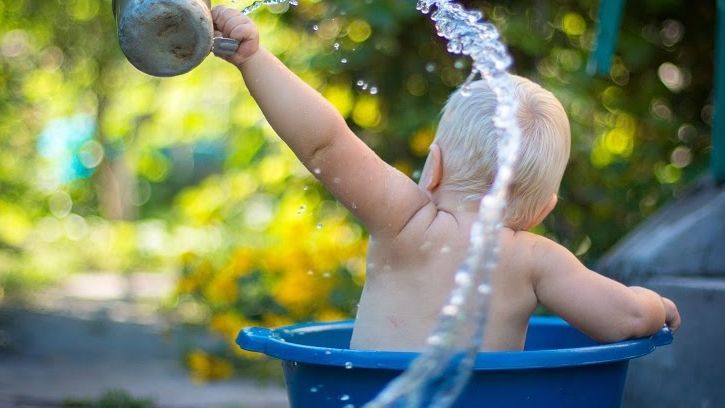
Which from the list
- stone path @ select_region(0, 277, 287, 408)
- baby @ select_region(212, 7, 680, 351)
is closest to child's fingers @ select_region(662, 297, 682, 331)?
baby @ select_region(212, 7, 680, 351)

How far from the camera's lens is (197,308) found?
446 cm

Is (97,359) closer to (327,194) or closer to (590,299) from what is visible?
(327,194)

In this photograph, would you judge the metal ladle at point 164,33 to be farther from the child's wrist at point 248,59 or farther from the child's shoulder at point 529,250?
the child's shoulder at point 529,250

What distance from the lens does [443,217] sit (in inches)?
61.1

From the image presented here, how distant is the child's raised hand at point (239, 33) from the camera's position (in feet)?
4.95

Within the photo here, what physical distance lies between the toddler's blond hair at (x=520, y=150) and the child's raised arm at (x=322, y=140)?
0.11 m

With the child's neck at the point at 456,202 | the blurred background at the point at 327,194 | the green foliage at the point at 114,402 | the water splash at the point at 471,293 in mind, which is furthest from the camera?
the blurred background at the point at 327,194

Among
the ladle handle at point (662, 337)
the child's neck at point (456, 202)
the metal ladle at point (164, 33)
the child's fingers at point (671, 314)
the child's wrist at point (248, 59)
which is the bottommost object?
the child's fingers at point (671, 314)

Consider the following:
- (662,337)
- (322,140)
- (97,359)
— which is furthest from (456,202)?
(97,359)

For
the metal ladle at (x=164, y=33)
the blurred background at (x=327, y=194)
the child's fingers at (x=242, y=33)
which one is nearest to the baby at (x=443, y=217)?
the child's fingers at (x=242, y=33)

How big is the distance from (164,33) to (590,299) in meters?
0.71

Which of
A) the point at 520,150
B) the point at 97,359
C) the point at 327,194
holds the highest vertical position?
the point at 520,150

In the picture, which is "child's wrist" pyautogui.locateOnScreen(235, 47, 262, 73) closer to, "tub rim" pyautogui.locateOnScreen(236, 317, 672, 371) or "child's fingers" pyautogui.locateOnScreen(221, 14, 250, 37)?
"child's fingers" pyautogui.locateOnScreen(221, 14, 250, 37)

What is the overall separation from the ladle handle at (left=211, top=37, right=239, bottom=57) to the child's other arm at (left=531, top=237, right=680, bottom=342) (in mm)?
534
